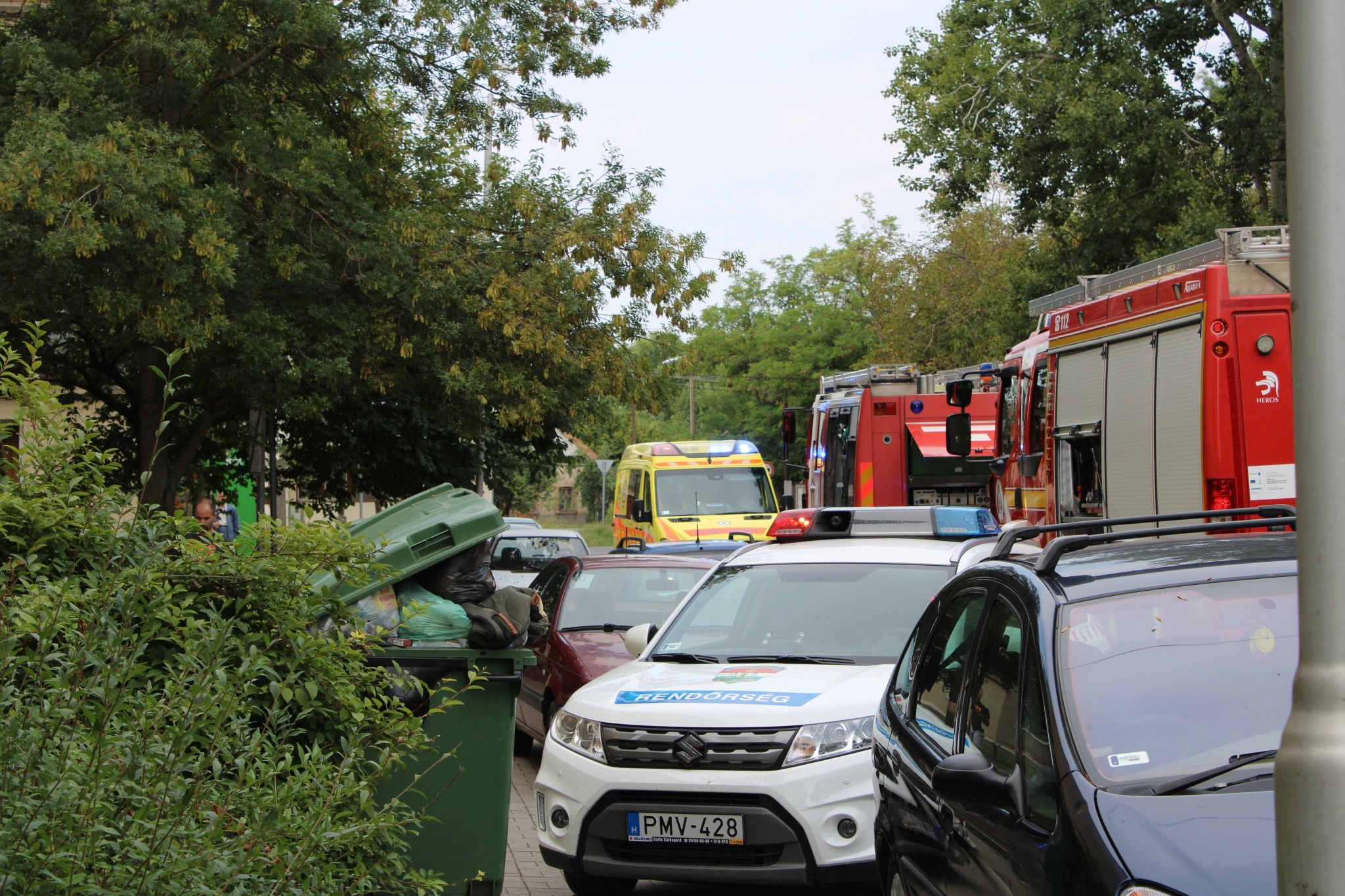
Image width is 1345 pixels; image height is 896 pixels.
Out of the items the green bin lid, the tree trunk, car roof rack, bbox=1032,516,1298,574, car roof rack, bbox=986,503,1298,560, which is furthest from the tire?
the tree trunk

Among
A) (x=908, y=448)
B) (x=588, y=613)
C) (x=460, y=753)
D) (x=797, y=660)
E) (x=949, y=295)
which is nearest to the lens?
(x=460, y=753)

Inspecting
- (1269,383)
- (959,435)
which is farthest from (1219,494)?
(959,435)

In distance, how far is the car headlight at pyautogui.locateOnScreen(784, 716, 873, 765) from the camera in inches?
221

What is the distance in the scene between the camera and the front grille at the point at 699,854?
217 inches

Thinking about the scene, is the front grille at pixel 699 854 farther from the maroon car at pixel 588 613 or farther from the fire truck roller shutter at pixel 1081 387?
the fire truck roller shutter at pixel 1081 387

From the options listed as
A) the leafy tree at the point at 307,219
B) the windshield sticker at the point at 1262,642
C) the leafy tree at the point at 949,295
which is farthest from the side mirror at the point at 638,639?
the leafy tree at the point at 949,295

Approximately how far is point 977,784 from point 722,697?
264 cm

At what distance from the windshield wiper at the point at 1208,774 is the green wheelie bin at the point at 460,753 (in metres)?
2.54

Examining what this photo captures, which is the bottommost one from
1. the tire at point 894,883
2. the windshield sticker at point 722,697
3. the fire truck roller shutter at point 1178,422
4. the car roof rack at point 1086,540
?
the tire at point 894,883

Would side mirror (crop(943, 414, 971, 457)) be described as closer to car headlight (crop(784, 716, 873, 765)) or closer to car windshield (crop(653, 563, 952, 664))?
car windshield (crop(653, 563, 952, 664))

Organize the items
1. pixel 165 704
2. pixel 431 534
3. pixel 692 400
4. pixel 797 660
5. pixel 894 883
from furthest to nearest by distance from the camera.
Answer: pixel 692 400 < pixel 797 660 < pixel 431 534 < pixel 894 883 < pixel 165 704

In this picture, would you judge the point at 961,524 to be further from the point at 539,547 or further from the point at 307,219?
the point at 539,547

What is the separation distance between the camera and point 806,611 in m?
7.02

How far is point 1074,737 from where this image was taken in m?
3.30
